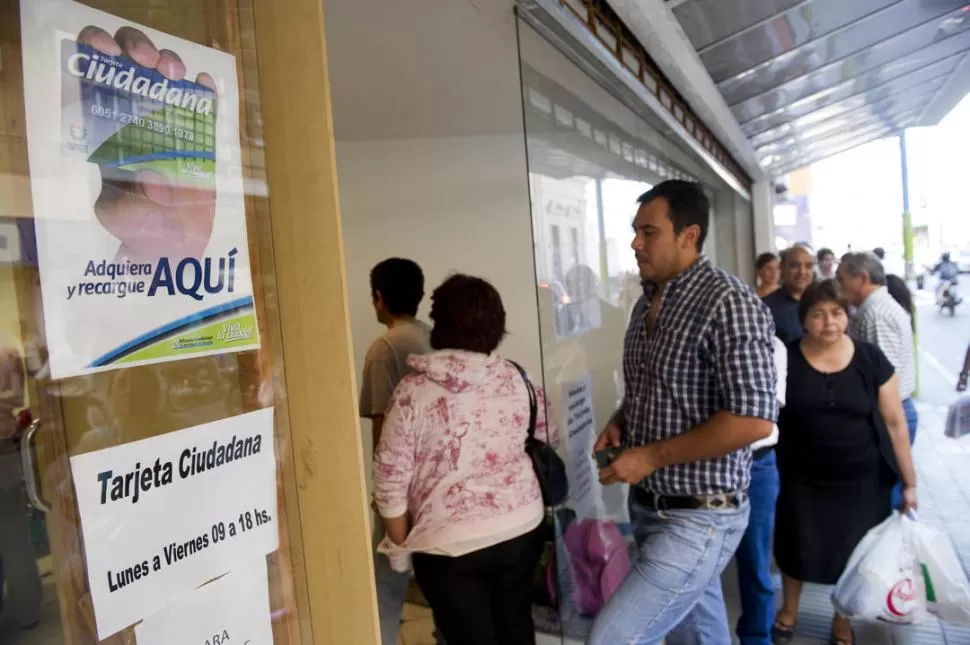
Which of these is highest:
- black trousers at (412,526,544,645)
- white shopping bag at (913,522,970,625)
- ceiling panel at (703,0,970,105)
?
ceiling panel at (703,0,970,105)

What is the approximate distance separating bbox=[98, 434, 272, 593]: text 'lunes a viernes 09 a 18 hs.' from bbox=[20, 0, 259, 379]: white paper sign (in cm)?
14

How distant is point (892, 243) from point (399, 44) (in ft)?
29.2

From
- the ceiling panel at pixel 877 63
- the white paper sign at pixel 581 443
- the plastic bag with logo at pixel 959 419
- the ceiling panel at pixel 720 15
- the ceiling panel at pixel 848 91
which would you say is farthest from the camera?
the ceiling panel at pixel 848 91

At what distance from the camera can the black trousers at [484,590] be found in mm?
1787

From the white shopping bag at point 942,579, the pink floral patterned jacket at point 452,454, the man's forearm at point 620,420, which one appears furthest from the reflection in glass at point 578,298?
the white shopping bag at point 942,579

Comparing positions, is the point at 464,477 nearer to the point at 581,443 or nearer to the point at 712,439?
the point at 712,439

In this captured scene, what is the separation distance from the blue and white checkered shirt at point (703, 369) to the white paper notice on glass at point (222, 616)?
3.71 ft

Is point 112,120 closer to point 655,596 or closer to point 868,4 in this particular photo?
point 655,596

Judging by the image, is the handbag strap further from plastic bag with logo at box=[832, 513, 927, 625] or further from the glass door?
plastic bag with logo at box=[832, 513, 927, 625]

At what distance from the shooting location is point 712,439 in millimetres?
1585

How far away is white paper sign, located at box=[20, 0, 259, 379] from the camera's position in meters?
0.74

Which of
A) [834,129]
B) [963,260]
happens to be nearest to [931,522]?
[834,129]

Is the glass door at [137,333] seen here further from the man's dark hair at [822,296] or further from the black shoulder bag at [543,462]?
the man's dark hair at [822,296]

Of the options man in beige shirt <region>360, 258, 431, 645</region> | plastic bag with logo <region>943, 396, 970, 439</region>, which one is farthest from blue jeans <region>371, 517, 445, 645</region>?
plastic bag with logo <region>943, 396, 970, 439</region>
